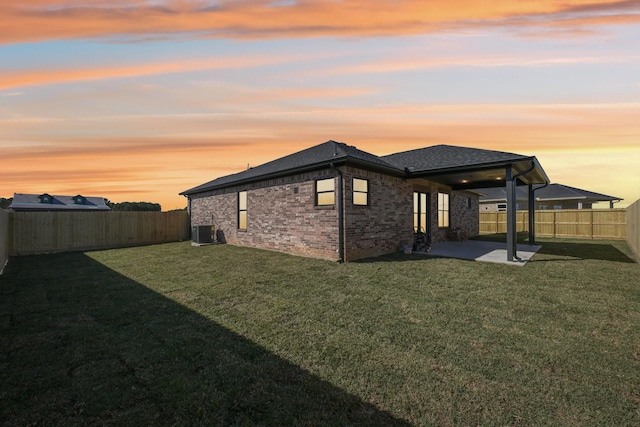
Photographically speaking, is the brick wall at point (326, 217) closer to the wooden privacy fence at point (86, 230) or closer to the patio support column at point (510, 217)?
the patio support column at point (510, 217)

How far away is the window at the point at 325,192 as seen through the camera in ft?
32.2

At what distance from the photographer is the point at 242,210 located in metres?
14.4

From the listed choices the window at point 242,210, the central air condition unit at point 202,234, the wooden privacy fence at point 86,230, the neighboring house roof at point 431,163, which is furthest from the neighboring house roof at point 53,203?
the neighboring house roof at point 431,163

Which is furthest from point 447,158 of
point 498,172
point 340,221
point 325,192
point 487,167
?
point 340,221

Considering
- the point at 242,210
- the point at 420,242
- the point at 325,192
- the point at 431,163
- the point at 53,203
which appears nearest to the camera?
the point at 325,192

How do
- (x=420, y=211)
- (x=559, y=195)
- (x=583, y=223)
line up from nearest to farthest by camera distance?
(x=420, y=211) → (x=583, y=223) → (x=559, y=195)

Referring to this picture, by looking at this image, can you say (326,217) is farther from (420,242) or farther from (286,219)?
(420,242)

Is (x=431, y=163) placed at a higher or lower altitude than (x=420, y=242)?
higher

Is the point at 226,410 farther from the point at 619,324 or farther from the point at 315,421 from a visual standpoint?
the point at 619,324

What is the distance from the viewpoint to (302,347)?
12.4 feet

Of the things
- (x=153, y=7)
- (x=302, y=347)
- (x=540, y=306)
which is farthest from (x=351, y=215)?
(x=153, y=7)

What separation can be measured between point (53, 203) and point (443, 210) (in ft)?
167

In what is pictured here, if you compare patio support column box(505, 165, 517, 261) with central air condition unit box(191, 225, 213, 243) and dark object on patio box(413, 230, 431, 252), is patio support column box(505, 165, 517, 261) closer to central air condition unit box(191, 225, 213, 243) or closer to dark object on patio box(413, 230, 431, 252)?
dark object on patio box(413, 230, 431, 252)

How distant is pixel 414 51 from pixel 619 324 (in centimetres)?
628
